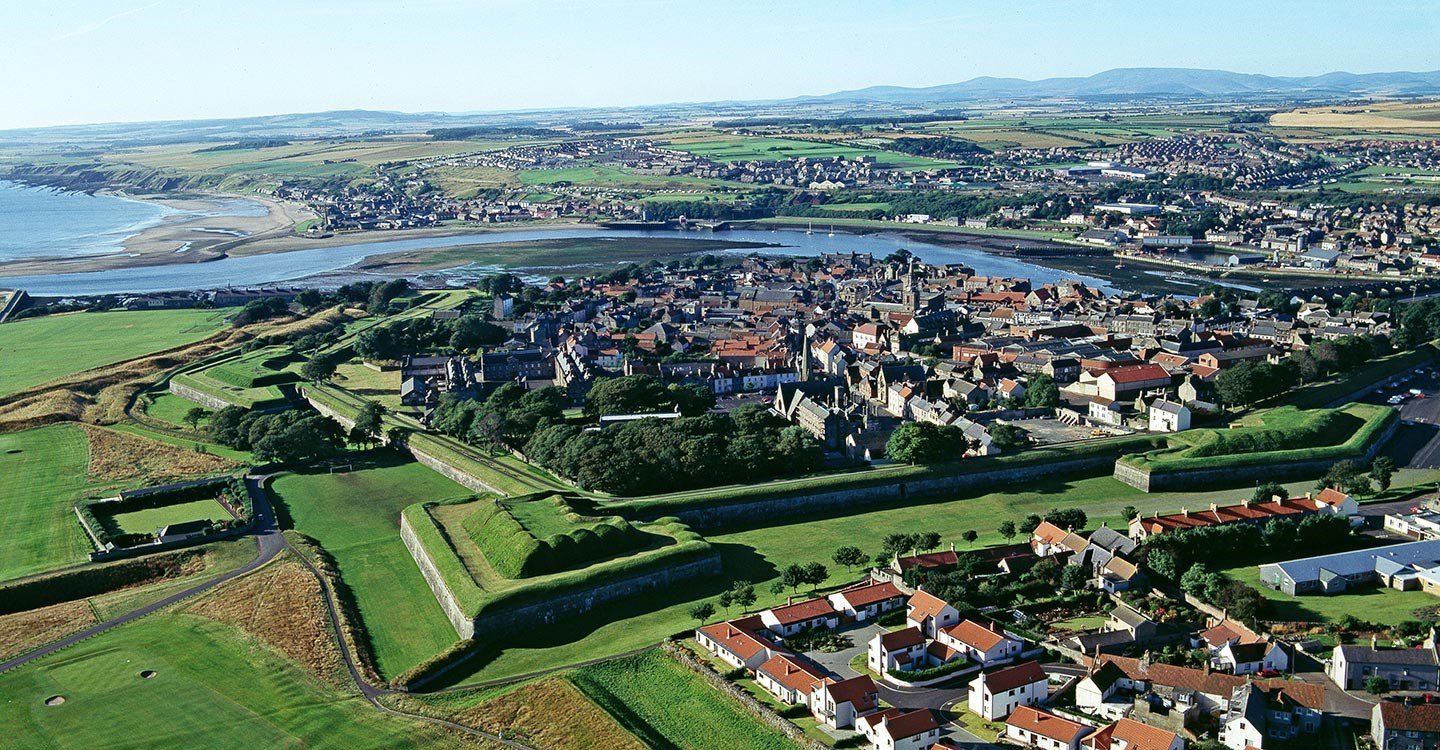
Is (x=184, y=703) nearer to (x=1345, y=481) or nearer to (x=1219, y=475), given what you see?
(x=1219, y=475)

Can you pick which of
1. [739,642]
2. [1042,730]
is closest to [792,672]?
[739,642]

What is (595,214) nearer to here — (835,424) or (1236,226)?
(1236,226)

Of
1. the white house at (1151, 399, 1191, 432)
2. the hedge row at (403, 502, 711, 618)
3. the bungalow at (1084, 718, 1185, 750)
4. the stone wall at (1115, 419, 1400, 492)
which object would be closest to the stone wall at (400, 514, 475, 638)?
the hedge row at (403, 502, 711, 618)

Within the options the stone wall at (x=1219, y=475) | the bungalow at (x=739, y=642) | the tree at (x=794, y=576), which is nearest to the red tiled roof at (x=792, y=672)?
the bungalow at (x=739, y=642)

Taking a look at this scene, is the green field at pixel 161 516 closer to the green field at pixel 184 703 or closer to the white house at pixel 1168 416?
the green field at pixel 184 703

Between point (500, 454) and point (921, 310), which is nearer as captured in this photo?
point (500, 454)

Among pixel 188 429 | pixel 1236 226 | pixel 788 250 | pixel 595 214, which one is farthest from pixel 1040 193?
pixel 188 429
